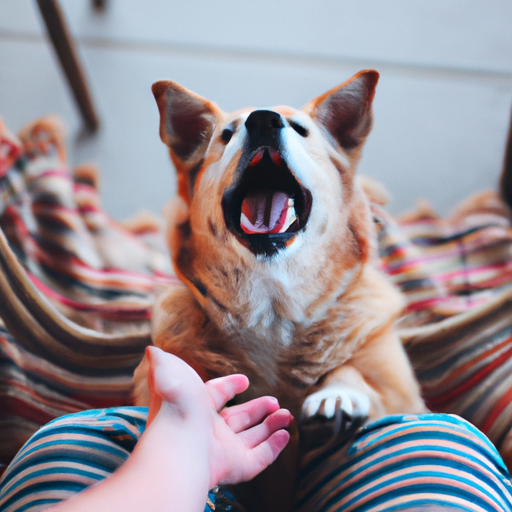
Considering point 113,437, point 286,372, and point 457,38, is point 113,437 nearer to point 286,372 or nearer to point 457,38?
point 286,372

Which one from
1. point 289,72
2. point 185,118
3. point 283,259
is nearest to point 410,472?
point 283,259

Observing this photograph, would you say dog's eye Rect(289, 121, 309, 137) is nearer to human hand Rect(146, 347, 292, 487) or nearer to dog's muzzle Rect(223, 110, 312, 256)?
dog's muzzle Rect(223, 110, 312, 256)

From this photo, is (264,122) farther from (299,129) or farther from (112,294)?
(112,294)

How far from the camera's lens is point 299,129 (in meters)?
0.75

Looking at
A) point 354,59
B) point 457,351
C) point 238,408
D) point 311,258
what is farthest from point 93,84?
point 457,351

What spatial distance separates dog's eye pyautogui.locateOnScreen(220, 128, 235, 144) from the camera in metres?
0.76

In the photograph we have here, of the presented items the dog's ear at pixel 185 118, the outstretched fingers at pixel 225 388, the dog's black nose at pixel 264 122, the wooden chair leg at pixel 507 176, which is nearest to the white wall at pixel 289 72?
the wooden chair leg at pixel 507 176

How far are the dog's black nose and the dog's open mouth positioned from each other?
3 centimetres

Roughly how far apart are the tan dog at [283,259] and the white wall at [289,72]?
0.18 meters

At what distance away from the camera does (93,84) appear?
3.87 feet

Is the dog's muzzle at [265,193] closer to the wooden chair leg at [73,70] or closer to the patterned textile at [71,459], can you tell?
the patterned textile at [71,459]

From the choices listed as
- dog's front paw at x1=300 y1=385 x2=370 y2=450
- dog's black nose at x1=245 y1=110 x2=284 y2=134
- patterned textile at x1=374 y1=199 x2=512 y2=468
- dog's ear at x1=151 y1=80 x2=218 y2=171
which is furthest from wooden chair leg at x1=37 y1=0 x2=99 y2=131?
dog's front paw at x1=300 y1=385 x2=370 y2=450

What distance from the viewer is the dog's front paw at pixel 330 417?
26.9 inches

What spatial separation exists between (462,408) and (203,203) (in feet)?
1.70
